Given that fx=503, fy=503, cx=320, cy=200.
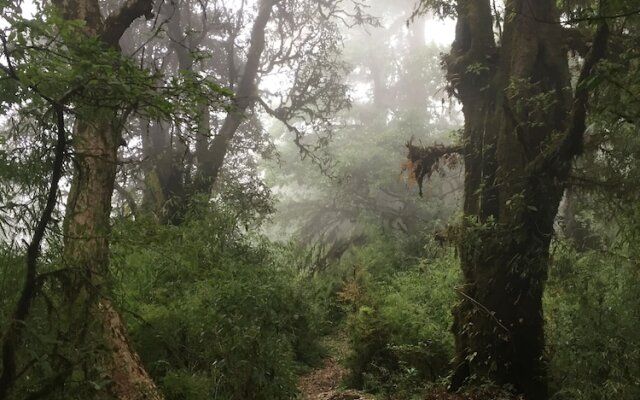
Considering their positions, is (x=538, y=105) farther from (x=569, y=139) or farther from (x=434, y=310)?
(x=434, y=310)

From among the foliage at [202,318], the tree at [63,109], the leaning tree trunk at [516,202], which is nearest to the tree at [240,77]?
the foliage at [202,318]

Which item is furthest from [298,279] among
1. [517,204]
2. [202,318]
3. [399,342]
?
[517,204]

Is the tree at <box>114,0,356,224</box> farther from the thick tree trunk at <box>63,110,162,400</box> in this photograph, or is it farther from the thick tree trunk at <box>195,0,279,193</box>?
the thick tree trunk at <box>63,110,162,400</box>

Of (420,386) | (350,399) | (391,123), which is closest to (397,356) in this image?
(420,386)

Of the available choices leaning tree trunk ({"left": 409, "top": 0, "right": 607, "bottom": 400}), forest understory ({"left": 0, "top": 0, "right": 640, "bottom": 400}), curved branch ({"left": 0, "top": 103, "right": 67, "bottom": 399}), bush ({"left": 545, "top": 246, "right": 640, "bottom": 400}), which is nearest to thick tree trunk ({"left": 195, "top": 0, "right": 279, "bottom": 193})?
forest understory ({"left": 0, "top": 0, "right": 640, "bottom": 400})

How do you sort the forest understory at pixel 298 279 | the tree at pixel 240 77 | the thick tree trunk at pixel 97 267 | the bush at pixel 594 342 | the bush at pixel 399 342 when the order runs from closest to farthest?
the forest understory at pixel 298 279 < the thick tree trunk at pixel 97 267 < the bush at pixel 594 342 < the bush at pixel 399 342 < the tree at pixel 240 77

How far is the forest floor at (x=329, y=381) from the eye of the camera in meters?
6.89

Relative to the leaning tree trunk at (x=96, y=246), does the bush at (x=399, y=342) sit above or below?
below

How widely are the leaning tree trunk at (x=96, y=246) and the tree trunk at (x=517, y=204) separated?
3845mm

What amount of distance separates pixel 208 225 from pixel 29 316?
751cm

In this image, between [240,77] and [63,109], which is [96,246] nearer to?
[63,109]

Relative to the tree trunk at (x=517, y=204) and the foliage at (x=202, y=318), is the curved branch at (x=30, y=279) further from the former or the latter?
the tree trunk at (x=517, y=204)

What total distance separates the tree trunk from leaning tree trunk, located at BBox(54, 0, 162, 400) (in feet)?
12.6

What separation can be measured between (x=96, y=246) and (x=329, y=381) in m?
5.14
